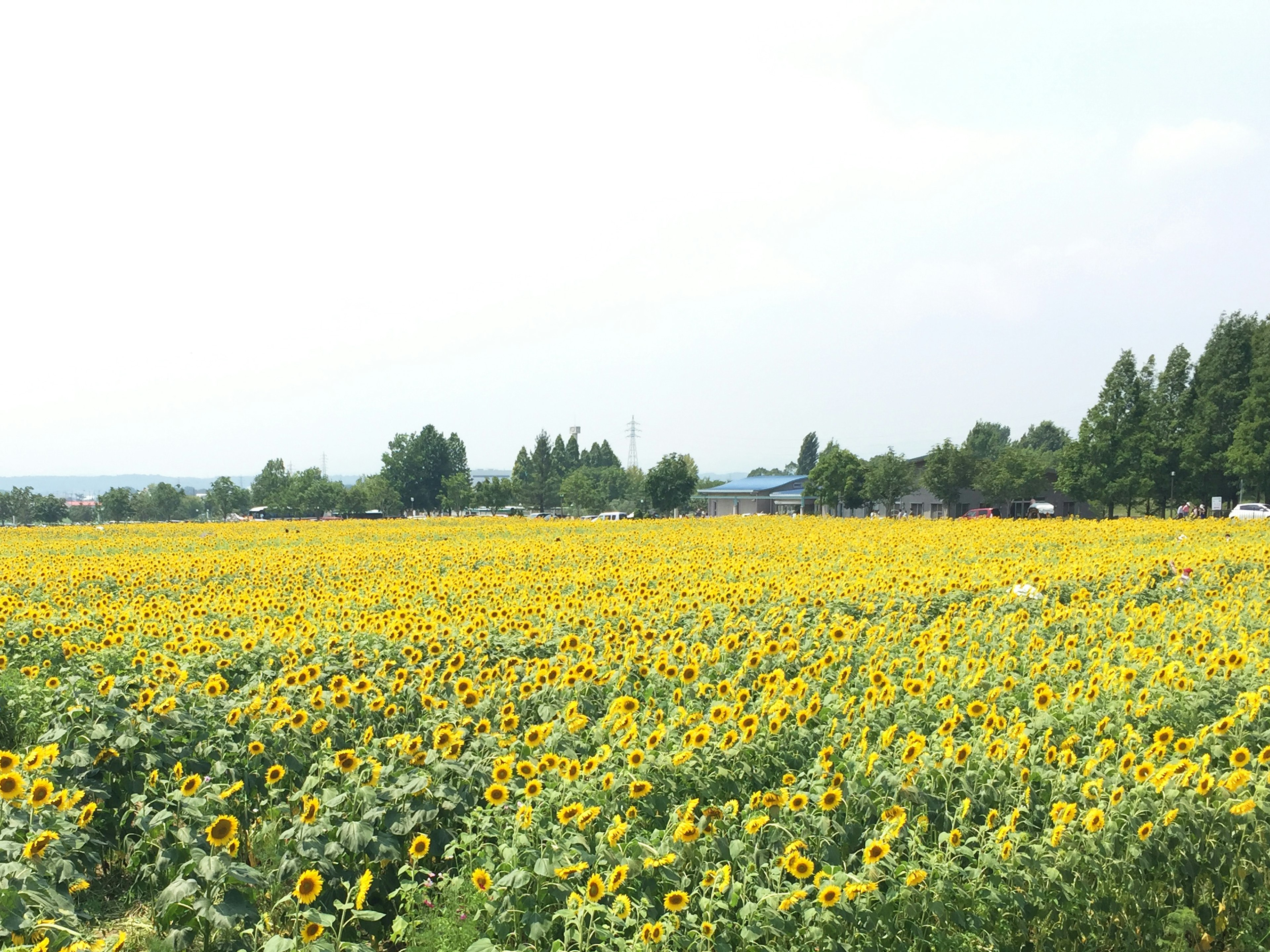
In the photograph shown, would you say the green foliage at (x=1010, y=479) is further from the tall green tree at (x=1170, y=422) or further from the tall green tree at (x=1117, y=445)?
the tall green tree at (x=1170, y=422)

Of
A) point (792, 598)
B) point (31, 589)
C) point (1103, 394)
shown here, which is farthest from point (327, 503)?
point (792, 598)

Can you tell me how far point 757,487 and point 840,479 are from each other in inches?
1179

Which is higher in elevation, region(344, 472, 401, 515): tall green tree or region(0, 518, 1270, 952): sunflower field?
region(344, 472, 401, 515): tall green tree

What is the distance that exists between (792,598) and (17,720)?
7.49 metres

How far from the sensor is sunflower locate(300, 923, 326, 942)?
3371mm

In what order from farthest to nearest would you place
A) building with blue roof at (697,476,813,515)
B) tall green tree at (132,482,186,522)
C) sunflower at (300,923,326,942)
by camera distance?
tall green tree at (132,482,186,522) → building with blue roof at (697,476,813,515) → sunflower at (300,923,326,942)

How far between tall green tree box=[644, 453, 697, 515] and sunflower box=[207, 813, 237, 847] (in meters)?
61.0

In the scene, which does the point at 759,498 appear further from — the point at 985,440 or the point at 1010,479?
the point at 985,440

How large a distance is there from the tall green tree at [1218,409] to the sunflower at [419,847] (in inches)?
2103

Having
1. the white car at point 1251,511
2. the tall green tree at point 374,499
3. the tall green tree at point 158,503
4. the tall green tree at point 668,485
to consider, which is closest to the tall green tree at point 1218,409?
the white car at point 1251,511

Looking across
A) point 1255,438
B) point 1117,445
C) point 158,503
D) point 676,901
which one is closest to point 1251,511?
point 1255,438

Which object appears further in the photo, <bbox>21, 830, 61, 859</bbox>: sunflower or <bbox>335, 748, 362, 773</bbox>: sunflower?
<bbox>335, 748, 362, 773</bbox>: sunflower

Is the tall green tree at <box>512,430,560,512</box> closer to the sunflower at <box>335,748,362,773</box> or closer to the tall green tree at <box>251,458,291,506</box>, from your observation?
the tall green tree at <box>251,458,291,506</box>

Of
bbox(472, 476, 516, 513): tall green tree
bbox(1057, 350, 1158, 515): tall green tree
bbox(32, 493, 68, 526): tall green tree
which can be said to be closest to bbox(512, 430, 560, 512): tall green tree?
bbox(472, 476, 516, 513): tall green tree
